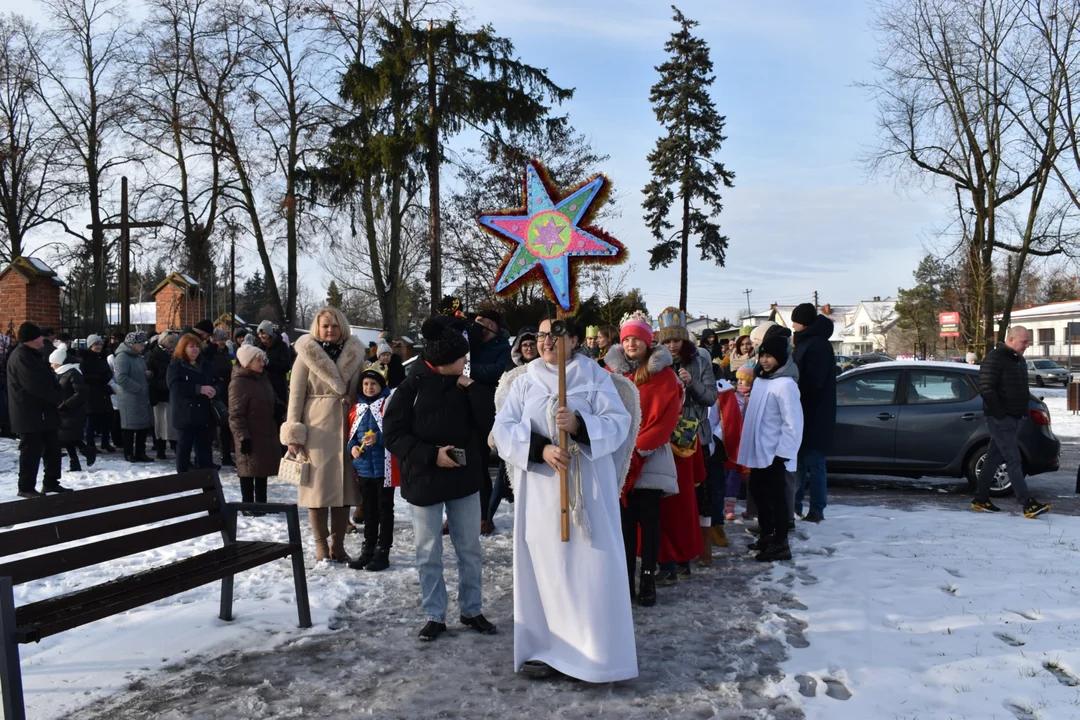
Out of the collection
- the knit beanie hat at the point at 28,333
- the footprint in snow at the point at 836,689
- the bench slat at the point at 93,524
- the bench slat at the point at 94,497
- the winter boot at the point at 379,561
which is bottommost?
the footprint in snow at the point at 836,689

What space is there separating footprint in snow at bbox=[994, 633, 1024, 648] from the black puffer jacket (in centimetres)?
394

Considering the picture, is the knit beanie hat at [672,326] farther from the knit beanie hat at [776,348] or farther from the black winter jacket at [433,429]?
the black winter jacket at [433,429]

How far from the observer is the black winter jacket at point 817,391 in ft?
25.3

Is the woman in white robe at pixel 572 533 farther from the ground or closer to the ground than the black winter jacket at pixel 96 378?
closer to the ground

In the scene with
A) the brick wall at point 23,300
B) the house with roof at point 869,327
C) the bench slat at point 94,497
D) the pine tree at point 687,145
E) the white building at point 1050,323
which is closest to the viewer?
the bench slat at point 94,497

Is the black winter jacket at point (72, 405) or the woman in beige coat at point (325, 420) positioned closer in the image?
the woman in beige coat at point (325, 420)

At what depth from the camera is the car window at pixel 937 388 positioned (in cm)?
976

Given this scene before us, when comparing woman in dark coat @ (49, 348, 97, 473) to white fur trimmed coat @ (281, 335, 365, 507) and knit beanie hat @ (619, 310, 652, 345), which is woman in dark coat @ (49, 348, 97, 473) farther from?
knit beanie hat @ (619, 310, 652, 345)

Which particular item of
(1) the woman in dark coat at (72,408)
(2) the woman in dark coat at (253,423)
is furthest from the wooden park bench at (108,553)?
(1) the woman in dark coat at (72,408)

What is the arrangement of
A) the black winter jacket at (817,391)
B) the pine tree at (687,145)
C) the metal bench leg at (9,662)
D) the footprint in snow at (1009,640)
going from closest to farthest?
1. the metal bench leg at (9,662)
2. the footprint in snow at (1009,640)
3. the black winter jacket at (817,391)
4. the pine tree at (687,145)

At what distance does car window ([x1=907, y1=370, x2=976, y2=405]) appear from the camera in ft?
32.0

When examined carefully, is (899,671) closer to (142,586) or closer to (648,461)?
(648,461)

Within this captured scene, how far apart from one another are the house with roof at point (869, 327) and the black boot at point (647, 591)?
103 metres

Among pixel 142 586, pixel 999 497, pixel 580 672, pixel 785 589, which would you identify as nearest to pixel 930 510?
pixel 999 497
